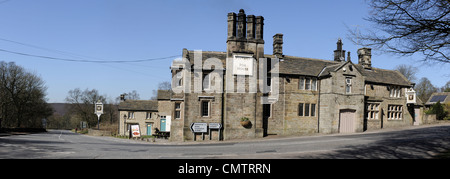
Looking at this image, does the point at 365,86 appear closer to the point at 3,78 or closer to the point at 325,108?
the point at 325,108

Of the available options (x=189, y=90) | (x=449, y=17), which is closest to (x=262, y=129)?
(x=189, y=90)

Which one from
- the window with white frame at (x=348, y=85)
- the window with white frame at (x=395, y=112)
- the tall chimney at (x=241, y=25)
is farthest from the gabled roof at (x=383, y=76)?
the tall chimney at (x=241, y=25)

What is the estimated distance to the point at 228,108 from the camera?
2584 cm

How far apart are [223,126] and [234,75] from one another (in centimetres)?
466

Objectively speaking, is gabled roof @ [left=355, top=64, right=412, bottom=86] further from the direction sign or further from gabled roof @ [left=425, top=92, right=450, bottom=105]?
gabled roof @ [left=425, top=92, right=450, bottom=105]

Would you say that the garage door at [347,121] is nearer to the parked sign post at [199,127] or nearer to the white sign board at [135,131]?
the parked sign post at [199,127]

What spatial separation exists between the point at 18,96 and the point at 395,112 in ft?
202

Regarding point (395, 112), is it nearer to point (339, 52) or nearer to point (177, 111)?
point (339, 52)

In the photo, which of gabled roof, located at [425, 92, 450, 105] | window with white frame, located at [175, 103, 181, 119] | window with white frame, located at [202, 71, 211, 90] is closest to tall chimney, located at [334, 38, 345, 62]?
window with white frame, located at [202, 71, 211, 90]

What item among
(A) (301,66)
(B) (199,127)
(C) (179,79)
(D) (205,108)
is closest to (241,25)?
(C) (179,79)

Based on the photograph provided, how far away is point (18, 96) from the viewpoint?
54031 millimetres

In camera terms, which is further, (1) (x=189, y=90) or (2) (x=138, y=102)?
(2) (x=138, y=102)

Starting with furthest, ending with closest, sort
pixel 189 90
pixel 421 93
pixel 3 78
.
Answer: pixel 421 93
pixel 3 78
pixel 189 90

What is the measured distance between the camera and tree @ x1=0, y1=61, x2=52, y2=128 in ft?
172
